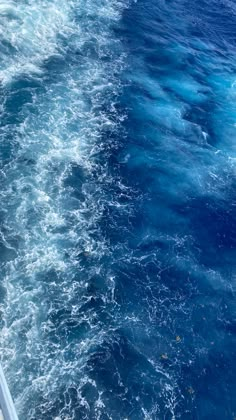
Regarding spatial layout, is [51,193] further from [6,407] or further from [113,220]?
[6,407]

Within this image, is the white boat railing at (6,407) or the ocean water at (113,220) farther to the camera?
the ocean water at (113,220)

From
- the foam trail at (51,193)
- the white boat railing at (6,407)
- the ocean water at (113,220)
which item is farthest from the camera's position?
the ocean water at (113,220)

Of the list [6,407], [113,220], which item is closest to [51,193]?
[113,220]

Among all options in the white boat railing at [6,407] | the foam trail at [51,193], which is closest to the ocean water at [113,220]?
the foam trail at [51,193]

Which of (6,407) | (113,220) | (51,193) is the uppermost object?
(6,407)

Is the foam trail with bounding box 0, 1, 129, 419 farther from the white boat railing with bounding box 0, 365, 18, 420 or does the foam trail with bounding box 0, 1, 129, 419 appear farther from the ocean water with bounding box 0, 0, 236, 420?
the white boat railing with bounding box 0, 365, 18, 420

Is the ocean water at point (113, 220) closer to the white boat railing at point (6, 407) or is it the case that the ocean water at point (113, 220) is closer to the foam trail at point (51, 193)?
the foam trail at point (51, 193)

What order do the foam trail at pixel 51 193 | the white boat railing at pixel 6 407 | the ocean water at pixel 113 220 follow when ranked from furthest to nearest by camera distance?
the ocean water at pixel 113 220
the foam trail at pixel 51 193
the white boat railing at pixel 6 407

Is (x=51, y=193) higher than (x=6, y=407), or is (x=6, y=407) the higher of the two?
(x=6, y=407)

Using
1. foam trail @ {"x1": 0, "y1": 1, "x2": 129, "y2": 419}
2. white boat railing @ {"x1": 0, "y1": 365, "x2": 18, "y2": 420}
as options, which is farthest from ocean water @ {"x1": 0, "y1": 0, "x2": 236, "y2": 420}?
white boat railing @ {"x1": 0, "y1": 365, "x2": 18, "y2": 420}

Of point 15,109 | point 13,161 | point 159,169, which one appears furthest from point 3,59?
point 159,169
